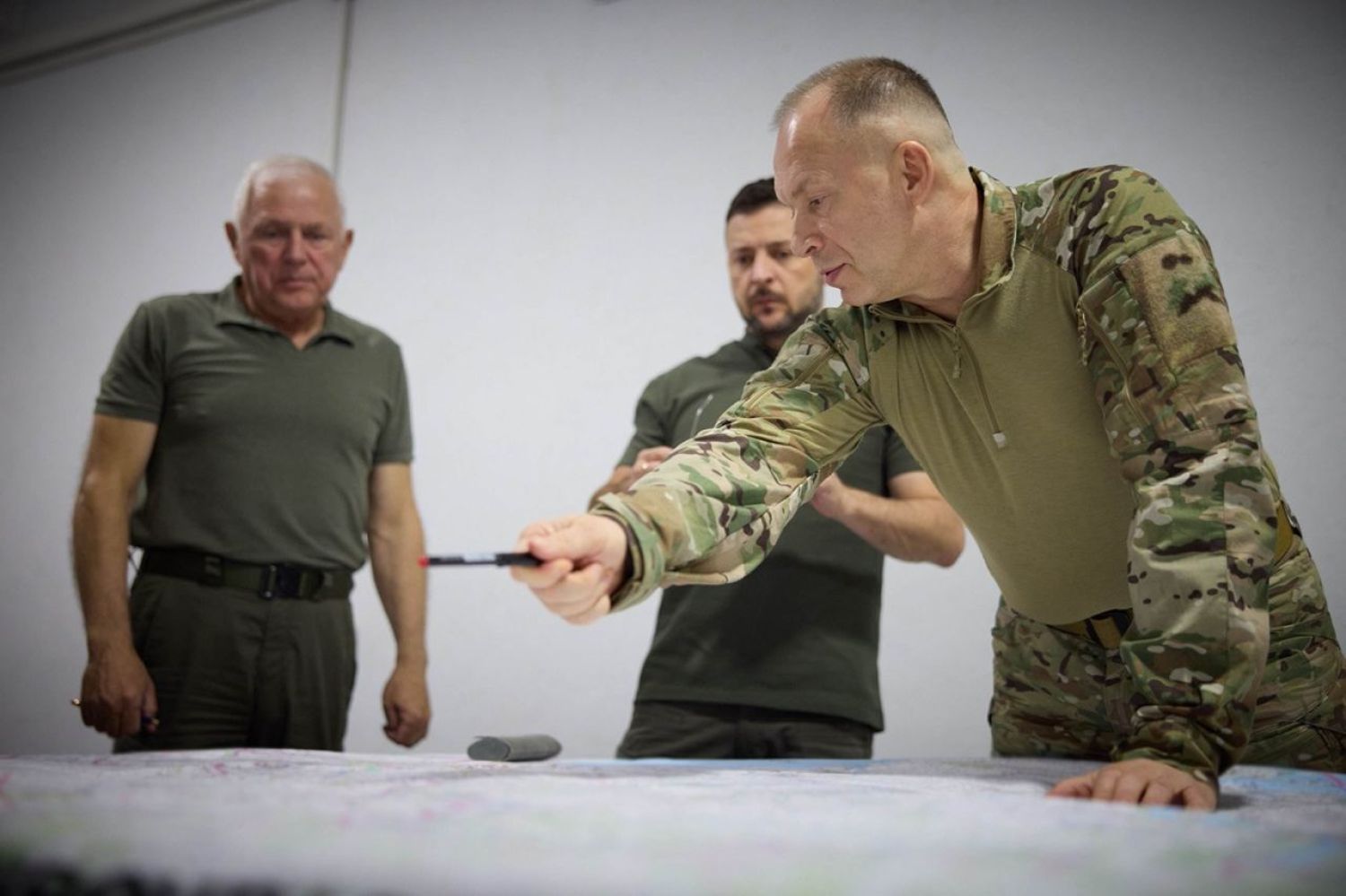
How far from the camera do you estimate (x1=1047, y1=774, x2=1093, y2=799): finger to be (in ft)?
2.80

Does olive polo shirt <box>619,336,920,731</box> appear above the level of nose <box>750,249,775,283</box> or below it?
below

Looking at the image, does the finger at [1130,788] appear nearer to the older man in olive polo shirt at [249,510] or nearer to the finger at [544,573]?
the finger at [544,573]

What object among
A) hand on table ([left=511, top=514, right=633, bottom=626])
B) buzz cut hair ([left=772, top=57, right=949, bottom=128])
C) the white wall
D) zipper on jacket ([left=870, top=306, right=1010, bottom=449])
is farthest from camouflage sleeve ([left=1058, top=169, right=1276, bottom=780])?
the white wall

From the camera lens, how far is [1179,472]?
977mm

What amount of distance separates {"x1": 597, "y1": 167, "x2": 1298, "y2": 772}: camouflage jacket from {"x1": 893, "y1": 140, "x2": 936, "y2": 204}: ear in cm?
7

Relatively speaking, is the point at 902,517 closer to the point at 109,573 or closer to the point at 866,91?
the point at 866,91

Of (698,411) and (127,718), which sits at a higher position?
(698,411)

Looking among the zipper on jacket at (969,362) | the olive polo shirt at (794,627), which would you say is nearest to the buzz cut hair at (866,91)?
the zipper on jacket at (969,362)

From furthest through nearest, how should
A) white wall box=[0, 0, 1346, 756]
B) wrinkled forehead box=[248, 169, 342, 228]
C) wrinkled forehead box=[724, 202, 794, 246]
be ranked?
white wall box=[0, 0, 1346, 756], wrinkled forehead box=[248, 169, 342, 228], wrinkled forehead box=[724, 202, 794, 246]

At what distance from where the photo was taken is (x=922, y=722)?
2365mm

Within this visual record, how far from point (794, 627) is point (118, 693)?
1.04 meters

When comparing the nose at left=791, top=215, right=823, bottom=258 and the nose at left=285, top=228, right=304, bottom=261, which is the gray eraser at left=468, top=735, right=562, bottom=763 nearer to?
the nose at left=791, top=215, right=823, bottom=258

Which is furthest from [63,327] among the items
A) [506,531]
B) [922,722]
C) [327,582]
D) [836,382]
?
[836,382]

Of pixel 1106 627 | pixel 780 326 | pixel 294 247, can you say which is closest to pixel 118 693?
pixel 294 247
